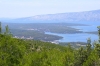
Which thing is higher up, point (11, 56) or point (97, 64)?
point (11, 56)

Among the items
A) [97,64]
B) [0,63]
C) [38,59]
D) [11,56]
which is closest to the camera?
[0,63]

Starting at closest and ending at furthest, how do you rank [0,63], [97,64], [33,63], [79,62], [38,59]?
[0,63] < [33,63] < [38,59] < [97,64] < [79,62]

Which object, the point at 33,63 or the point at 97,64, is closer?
the point at 33,63

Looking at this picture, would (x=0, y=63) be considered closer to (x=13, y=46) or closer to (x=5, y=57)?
(x=5, y=57)

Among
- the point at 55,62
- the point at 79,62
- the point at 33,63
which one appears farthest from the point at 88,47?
the point at 33,63

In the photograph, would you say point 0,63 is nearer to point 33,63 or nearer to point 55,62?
point 33,63

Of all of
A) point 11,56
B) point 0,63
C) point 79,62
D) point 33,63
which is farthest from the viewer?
point 79,62

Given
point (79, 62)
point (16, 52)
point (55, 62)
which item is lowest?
point (79, 62)

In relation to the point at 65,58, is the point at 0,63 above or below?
above

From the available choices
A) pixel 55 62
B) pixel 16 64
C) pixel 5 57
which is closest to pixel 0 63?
pixel 5 57
